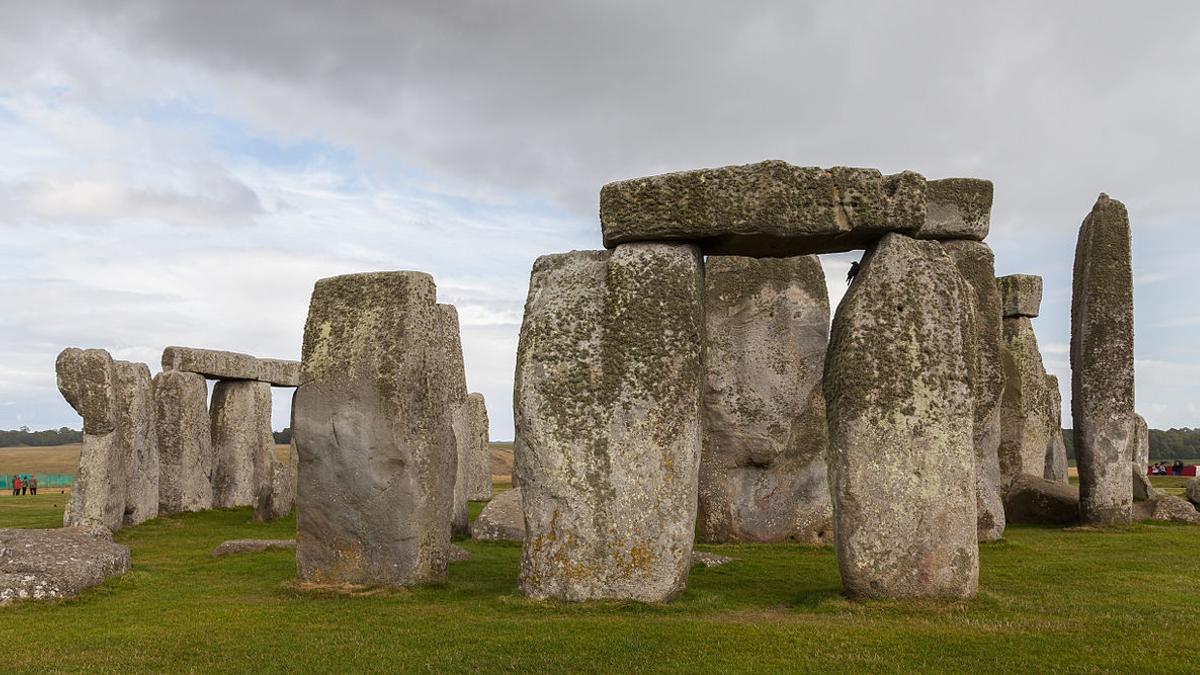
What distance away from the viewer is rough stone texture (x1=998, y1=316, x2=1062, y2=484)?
18.0 metres

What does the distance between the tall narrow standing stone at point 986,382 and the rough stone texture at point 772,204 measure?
5547 millimetres

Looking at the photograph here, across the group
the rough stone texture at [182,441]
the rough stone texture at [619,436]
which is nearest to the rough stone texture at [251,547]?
the rough stone texture at [619,436]

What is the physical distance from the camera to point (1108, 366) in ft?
51.9

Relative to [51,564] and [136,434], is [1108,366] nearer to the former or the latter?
[51,564]

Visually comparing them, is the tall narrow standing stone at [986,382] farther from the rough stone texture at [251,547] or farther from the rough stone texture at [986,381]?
the rough stone texture at [251,547]

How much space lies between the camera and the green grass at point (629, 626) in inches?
273

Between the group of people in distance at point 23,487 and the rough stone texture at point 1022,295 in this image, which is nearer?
the rough stone texture at point 1022,295

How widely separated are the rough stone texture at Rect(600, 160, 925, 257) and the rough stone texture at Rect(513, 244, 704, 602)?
0.30 metres

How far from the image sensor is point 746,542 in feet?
46.4

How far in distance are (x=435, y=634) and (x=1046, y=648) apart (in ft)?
14.1

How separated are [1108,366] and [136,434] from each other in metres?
15.6

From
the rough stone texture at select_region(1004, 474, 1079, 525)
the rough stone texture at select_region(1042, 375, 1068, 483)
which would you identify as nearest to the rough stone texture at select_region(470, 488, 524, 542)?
the rough stone texture at select_region(1004, 474, 1079, 525)

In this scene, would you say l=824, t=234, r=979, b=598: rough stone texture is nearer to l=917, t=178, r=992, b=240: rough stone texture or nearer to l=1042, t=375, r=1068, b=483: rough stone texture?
l=917, t=178, r=992, b=240: rough stone texture

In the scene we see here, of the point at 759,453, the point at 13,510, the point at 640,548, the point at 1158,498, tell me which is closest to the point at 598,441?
the point at 640,548
